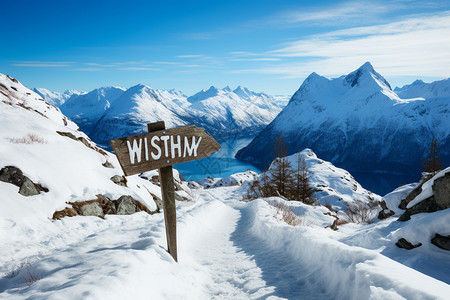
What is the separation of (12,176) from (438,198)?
15.7 metres

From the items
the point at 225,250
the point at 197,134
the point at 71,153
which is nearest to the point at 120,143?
the point at 197,134

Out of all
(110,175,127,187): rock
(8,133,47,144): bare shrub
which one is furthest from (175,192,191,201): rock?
(8,133,47,144): bare shrub

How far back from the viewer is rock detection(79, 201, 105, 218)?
10.9 metres

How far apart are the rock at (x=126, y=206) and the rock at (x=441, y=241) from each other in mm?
12291

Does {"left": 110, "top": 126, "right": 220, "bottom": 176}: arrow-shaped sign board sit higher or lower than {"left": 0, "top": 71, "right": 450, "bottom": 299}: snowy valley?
higher

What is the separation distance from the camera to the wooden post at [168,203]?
5926 millimetres

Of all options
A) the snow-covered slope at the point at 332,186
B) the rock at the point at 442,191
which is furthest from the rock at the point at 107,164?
the snow-covered slope at the point at 332,186

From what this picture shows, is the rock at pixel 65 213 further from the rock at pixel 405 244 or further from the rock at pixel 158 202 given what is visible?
the rock at pixel 405 244

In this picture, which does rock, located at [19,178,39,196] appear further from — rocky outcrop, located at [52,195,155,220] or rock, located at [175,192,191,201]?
rock, located at [175,192,191,201]

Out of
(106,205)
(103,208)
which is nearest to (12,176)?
(103,208)

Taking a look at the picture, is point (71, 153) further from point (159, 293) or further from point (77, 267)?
point (159, 293)

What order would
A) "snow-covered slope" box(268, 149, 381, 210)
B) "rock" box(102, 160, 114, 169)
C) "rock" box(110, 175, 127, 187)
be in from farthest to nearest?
"snow-covered slope" box(268, 149, 381, 210)
"rock" box(102, 160, 114, 169)
"rock" box(110, 175, 127, 187)

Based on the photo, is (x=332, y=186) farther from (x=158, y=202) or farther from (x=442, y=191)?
(x=442, y=191)

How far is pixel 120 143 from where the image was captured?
5.28 meters
